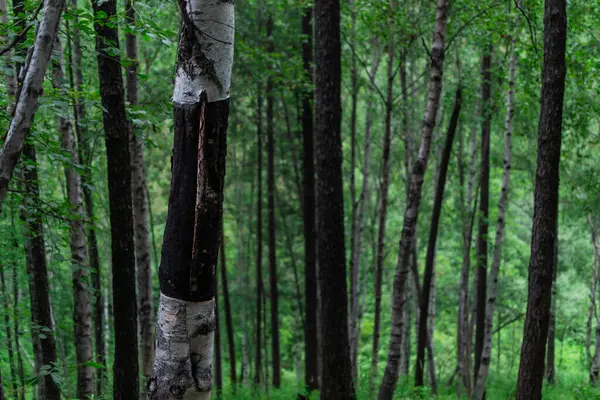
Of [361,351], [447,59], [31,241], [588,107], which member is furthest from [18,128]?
[361,351]

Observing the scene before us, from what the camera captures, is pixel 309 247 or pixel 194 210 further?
pixel 309 247

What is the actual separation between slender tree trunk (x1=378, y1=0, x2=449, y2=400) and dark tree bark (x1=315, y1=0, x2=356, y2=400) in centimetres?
67

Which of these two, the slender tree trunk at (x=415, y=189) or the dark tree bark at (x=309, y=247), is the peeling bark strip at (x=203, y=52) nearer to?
the slender tree trunk at (x=415, y=189)

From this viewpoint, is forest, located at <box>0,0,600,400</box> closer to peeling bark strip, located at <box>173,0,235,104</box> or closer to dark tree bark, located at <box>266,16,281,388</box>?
peeling bark strip, located at <box>173,0,235,104</box>

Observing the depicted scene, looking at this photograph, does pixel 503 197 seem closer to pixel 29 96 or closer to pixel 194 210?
pixel 194 210

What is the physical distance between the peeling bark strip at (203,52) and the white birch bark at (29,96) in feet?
1.87

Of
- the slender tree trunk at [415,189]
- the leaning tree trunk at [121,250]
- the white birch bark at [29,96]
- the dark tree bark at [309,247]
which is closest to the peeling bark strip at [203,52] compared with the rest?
the white birch bark at [29,96]

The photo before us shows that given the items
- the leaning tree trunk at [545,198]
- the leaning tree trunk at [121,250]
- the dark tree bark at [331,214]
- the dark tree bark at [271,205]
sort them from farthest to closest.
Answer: the dark tree bark at [271,205] → the dark tree bark at [331,214] → the leaning tree trunk at [545,198] → the leaning tree trunk at [121,250]

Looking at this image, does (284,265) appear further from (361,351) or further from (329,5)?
(329,5)

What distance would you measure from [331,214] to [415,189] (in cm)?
107

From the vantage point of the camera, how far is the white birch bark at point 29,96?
2454 mm

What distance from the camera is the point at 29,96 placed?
98.7 inches

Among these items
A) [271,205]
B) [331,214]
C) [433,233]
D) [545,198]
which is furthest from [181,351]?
[271,205]

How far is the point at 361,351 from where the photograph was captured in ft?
88.9
